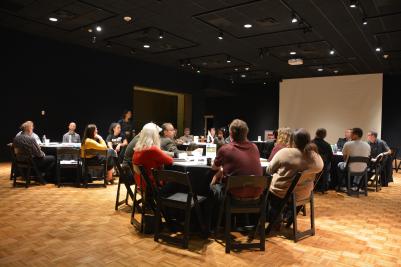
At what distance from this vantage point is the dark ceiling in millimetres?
6555

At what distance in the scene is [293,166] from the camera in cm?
362

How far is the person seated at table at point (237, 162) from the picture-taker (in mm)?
3430

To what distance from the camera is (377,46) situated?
8.91 metres

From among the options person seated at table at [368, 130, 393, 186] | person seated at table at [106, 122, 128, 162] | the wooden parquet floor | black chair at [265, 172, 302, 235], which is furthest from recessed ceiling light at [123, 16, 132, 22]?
person seated at table at [368, 130, 393, 186]

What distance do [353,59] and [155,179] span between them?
9355 millimetres

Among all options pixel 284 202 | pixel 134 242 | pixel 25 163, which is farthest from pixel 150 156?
pixel 25 163

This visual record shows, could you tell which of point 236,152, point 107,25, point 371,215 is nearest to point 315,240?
point 236,152

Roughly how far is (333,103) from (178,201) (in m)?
11.4

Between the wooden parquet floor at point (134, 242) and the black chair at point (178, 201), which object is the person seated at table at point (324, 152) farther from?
the black chair at point (178, 201)

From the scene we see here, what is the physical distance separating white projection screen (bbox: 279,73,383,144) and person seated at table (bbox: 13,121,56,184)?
10.3 m

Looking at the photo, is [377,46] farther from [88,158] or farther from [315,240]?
[88,158]

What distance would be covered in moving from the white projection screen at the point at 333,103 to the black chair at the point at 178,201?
10904 millimetres

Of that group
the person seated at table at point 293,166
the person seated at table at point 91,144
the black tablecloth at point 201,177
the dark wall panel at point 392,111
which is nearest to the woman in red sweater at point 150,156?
the black tablecloth at point 201,177

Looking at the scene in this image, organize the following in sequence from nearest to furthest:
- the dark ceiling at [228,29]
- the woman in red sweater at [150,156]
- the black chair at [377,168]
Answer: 1. the woman in red sweater at [150,156]
2. the dark ceiling at [228,29]
3. the black chair at [377,168]
